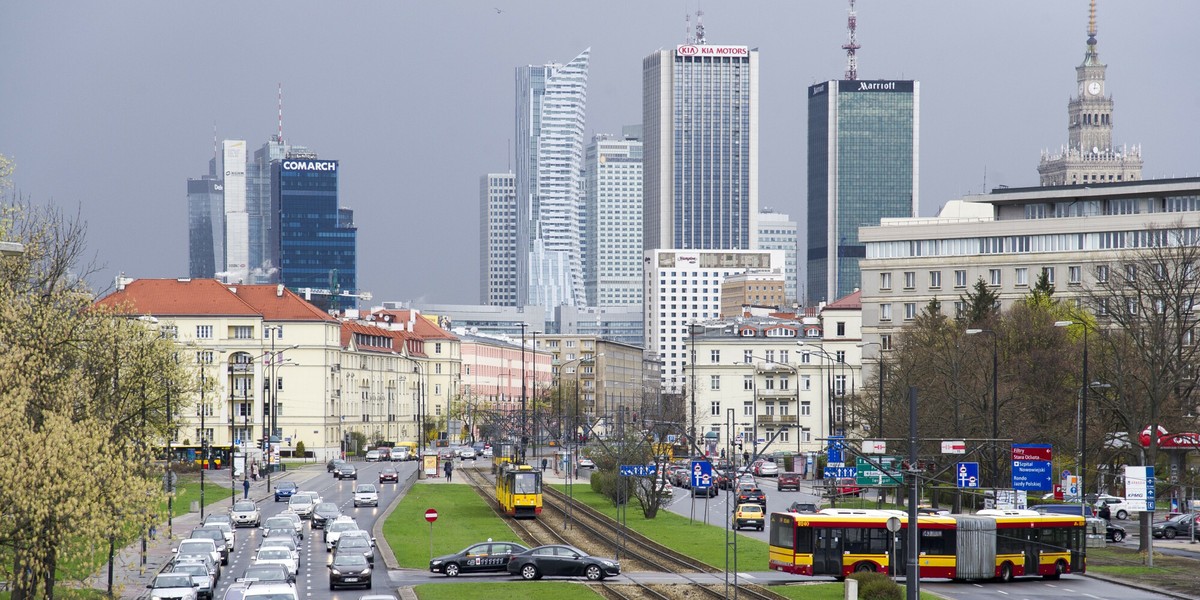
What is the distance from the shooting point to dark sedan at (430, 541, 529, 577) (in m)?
53.3

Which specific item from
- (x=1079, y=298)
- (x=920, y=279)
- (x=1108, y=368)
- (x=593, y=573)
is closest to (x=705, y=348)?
(x=920, y=279)

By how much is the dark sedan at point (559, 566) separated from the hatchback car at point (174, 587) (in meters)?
12.3

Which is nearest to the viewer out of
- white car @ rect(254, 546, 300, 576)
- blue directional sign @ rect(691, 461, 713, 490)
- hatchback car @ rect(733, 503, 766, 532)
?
white car @ rect(254, 546, 300, 576)

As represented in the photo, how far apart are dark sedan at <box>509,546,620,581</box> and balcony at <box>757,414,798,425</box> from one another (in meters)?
106

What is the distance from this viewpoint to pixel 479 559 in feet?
178

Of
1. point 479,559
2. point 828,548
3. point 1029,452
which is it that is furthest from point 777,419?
point 479,559

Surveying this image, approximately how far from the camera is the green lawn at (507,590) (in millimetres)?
46094

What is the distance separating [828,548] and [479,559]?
12.1 metres

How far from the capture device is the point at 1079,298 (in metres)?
100

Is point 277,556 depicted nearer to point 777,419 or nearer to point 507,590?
point 507,590

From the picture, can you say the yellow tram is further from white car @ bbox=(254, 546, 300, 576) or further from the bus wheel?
the bus wheel

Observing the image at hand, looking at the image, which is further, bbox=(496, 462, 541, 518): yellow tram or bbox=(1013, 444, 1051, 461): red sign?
bbox=(496, 462, 541, 518): yellow tram

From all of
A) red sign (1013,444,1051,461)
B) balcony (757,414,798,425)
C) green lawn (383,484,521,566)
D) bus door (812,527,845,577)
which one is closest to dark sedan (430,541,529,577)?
green lawn (383,484,521,566)

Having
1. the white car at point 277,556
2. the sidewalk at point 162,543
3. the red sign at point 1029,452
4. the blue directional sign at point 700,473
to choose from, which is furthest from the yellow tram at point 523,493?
the red sign at point 1029,452
